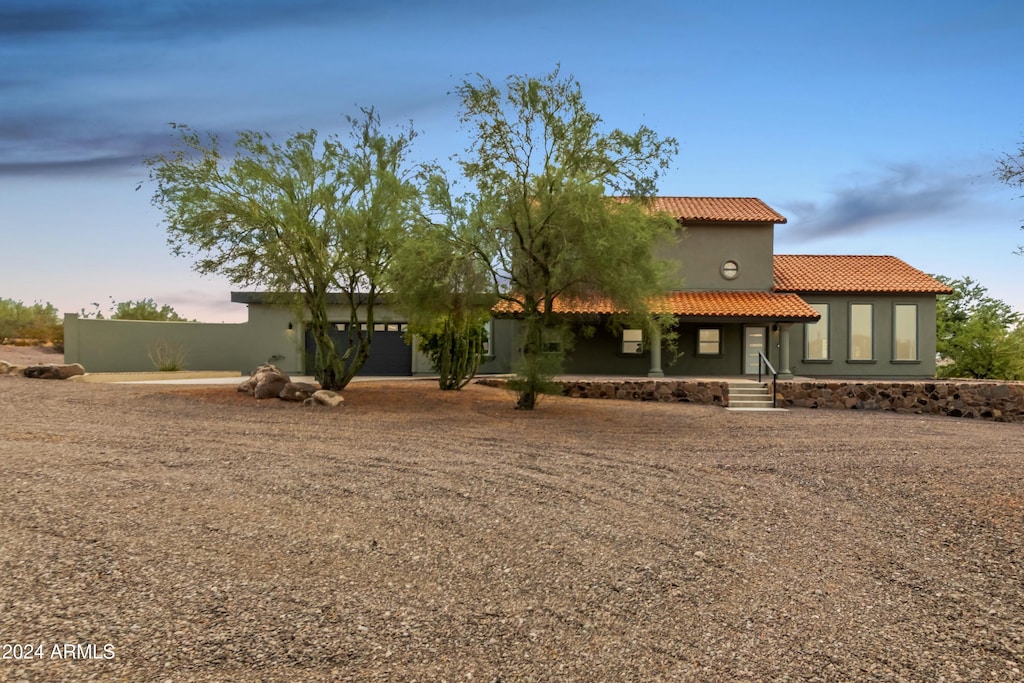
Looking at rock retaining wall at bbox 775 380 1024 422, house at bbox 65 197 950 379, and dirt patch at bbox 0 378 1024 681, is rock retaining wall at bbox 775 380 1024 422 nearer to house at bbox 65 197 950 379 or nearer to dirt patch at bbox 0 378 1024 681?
house at bbox 65 197 950 379

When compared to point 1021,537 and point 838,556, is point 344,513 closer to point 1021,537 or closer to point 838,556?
point 838,556

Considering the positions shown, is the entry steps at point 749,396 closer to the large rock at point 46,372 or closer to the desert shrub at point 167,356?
the large rock at point 46,372

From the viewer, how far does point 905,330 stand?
24.0m

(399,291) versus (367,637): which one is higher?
(399,291)

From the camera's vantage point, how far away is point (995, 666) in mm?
4078

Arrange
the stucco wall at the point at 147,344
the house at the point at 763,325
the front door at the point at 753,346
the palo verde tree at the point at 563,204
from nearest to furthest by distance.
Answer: the palo verde tree at the point at 563,204, the front door at the point at 753,346, the house at the point at 763,325, the stucco wall at the point at 147,344

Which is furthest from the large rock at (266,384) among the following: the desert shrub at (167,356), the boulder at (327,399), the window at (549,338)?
the desert shrub at (167,356)

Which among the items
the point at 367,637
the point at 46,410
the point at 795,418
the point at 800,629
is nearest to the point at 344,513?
the point at 367,637

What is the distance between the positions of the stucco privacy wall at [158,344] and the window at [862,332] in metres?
19.0

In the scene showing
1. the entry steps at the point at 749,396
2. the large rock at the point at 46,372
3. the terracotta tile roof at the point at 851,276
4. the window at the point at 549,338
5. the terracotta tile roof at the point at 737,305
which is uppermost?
the terracotta tile roof at the point at 851,276

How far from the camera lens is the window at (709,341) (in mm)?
22953

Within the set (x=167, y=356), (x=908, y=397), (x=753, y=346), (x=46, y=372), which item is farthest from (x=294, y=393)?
(x=908, y=397)

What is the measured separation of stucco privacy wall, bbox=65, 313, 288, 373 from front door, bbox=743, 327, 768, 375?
1528 cm

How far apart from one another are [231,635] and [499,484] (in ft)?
13.0
